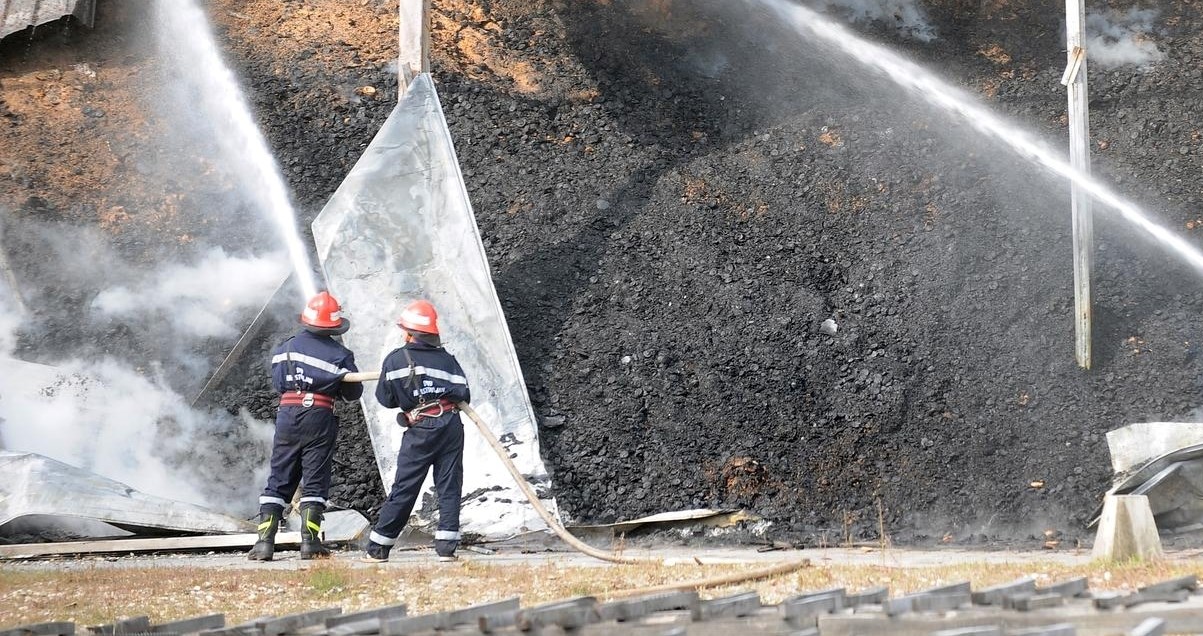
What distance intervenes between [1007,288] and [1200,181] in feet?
8.04

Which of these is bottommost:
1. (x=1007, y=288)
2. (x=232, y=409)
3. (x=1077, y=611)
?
(x=1077, y=611)

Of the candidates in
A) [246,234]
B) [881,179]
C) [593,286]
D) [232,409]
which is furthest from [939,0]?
[232,409]

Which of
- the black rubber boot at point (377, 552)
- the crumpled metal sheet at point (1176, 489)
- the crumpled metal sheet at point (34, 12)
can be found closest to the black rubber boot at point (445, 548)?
the black rubber boot at point (377, 552)

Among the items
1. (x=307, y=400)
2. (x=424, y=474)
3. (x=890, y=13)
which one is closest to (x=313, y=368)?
(x=307, y=400)

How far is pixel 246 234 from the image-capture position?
34.6 feet

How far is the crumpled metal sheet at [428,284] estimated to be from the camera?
800cm

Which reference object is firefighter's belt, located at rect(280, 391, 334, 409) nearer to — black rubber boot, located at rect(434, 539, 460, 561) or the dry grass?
black rubber boot, located at rect(434, 539, 460, 561)

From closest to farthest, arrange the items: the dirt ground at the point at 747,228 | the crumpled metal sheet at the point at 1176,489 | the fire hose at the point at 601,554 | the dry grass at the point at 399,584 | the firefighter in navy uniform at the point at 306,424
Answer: the dry grass at the point at 399,584 → the fire hose at the point at 601,554 → the crumpled metal sheet at the point at 1176,489 → the firefighter in navy uniform at the point at 306,424 → the dirt ground at the point at 747,228

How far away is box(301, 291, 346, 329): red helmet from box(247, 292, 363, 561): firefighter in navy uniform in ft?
0.12

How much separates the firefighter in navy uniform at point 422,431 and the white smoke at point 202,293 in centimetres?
310

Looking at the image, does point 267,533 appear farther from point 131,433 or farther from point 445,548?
point 131,433

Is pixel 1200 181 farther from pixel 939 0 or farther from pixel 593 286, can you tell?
pixel 593 286

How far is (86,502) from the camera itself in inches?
301

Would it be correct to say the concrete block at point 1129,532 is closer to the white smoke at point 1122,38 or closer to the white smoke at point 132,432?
the white smoke at point 132,432
